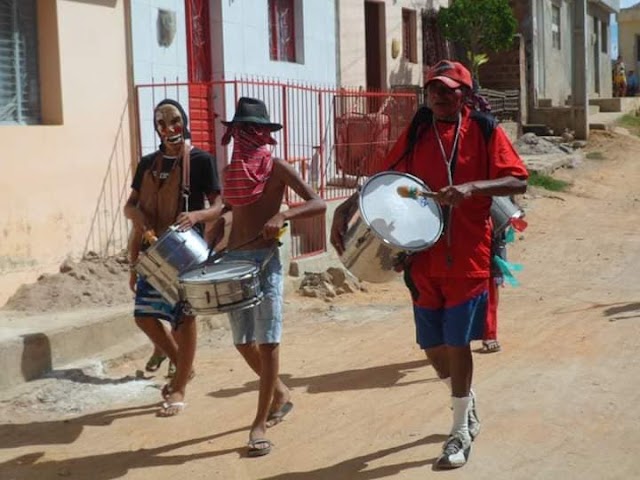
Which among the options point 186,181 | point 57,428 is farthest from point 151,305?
point 57,428

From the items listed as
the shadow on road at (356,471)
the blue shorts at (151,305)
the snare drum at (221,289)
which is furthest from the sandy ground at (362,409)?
the snare drum at (221,289)

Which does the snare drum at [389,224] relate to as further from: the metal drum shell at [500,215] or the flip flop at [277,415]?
the metal drum shell at [500,215]

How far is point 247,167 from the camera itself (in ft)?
17.0

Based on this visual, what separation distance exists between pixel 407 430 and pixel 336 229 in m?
1.26

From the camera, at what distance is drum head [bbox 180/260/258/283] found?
472cm

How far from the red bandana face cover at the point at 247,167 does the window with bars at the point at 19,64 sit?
392cm

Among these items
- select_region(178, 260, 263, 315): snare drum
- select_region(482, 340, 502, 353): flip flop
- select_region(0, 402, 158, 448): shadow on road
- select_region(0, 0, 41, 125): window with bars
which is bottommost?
select_region(0, 402, 158, 448): shadow on road

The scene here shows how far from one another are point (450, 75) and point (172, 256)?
1.80 metres

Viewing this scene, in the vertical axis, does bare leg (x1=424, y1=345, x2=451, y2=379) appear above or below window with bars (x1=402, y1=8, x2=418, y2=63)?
below

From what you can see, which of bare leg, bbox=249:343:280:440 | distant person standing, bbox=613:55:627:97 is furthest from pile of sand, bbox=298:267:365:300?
distant person standing, bbox=613:55:627:97

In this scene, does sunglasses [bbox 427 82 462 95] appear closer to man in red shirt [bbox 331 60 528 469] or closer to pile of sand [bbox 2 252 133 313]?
man in red shirt [bbox 331 60 528 469]

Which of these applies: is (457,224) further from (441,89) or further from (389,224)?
(441,89)

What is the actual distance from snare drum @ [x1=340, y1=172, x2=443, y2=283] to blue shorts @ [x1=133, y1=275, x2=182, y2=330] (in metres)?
1.58

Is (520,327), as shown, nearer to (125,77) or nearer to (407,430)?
(407,430)
